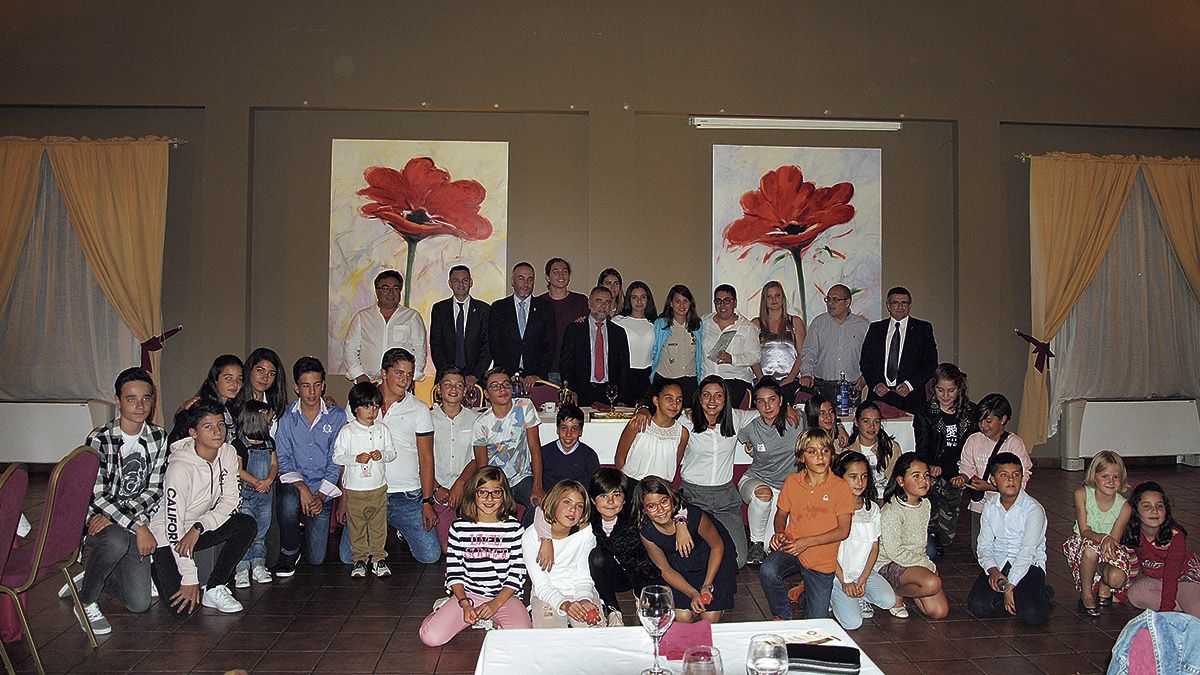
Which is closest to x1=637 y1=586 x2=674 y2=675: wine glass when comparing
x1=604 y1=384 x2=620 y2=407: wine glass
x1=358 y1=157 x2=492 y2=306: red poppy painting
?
x1=604 y1=384 x2=620 y2=407: wine glass

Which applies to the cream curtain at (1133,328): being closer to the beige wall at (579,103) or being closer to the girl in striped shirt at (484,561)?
the beige wall at (579,103)

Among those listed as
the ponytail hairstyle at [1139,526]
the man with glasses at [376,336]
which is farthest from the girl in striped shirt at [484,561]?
the man with glasses at [376,336]

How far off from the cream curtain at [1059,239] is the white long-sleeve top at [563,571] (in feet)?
19.7

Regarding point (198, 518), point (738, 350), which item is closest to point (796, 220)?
point (738, 350)

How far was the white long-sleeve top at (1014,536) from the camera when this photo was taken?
170 inches

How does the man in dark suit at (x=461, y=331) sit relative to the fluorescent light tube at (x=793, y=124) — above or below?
below

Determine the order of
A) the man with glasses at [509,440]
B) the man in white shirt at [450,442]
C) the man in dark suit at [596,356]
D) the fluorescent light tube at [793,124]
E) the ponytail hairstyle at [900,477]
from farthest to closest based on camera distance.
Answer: the fluorescent light tube at [793,124], the man in dark suit at [596,356], the man in white shirt at [450,442], the man with glasses at [509,440], the ponytail hairstyle at [900,477]

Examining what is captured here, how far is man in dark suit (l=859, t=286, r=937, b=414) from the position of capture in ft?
23.0

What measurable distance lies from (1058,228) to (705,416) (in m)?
5.04

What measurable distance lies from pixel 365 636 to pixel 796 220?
5543 mm

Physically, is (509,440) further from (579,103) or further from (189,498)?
(579,103)

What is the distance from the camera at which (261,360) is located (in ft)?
16.3

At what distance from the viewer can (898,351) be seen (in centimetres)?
710

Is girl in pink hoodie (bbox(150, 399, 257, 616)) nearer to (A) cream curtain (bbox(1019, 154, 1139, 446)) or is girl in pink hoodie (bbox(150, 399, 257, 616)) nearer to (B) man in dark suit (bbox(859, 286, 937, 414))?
(B) man in dark suit (bbox(859, 286, 937, 414))
